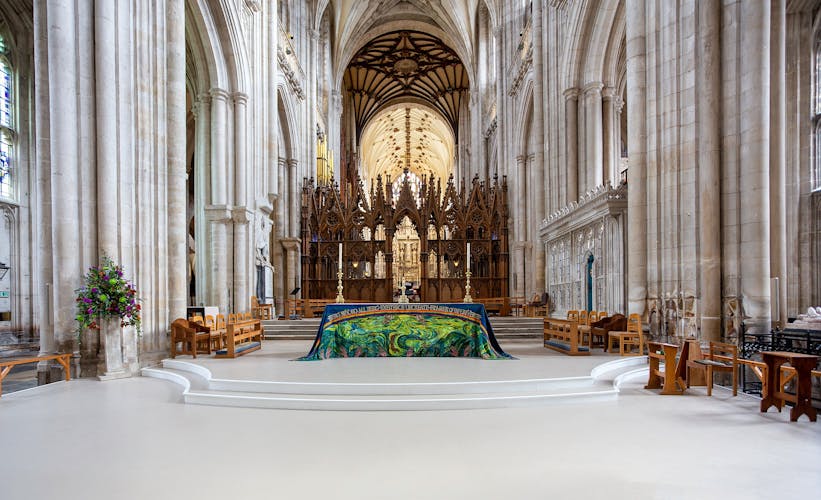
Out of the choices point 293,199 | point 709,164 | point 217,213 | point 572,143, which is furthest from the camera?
point 293,199

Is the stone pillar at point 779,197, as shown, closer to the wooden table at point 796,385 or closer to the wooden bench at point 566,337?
the wooden bench at point 566,337

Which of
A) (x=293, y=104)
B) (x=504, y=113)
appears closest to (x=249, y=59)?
(x=293, y=104)

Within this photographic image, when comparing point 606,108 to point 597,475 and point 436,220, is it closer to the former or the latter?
point 436,220

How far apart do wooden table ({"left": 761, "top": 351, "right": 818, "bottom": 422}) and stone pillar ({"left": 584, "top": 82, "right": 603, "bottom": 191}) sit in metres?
9.56

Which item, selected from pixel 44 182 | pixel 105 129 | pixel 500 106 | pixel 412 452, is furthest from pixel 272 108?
A: pixel 412 452

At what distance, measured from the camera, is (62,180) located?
7.08 metres

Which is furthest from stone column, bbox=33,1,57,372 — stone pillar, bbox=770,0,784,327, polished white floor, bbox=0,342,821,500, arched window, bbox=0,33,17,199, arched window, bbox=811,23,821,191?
arched window, bbox=811,23,821,191

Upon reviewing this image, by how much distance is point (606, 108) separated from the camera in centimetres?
1412

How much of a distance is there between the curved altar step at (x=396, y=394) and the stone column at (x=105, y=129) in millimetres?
3001

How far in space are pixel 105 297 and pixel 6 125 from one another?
538 inches

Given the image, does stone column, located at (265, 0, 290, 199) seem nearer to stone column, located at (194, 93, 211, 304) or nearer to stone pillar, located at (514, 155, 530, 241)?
stone column, located at (194, 93, 211, 304)

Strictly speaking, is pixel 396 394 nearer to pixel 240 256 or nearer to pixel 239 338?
pixel 239 338

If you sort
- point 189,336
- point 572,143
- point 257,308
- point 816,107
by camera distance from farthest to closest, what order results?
1. point 572,143
2. point 257,308
3. point 816,107
4. point 189,336

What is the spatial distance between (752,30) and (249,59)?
11890 mm
